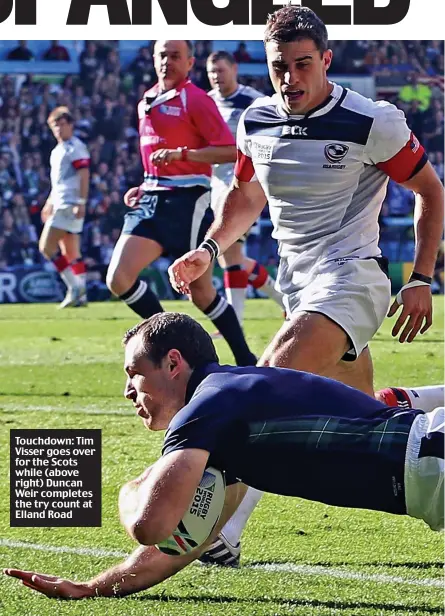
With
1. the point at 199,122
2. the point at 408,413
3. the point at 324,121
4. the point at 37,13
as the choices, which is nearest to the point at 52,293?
the point at 199,122

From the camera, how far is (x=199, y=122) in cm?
849

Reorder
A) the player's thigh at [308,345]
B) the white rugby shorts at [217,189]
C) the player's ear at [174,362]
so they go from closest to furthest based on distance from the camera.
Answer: the player's ear at [174,362] → the player's thigh at [308,345] → the white rugby shorts at [217,189]

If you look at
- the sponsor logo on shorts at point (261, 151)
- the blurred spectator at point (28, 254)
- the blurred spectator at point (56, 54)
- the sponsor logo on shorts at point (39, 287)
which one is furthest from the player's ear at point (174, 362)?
the blurred spectator at point (56, 54)

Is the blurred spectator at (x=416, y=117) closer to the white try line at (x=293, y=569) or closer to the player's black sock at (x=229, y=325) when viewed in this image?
the player's black sock at (x=229, y=325)

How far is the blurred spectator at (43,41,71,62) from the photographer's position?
2322cm

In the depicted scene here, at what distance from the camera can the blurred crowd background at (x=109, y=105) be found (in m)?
21.1

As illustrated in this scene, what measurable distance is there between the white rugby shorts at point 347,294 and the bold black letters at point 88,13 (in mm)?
1626

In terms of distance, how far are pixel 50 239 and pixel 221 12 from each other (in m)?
10.1

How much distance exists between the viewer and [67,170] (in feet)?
52.6

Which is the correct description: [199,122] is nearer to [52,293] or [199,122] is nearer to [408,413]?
[408,413]

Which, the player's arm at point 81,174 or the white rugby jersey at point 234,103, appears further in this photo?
the player's arm at point 81,174

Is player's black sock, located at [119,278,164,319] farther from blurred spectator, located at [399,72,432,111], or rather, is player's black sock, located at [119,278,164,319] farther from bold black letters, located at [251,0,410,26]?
blurred spectator, located at [399,72,432,111]

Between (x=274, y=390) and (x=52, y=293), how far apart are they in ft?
52.4

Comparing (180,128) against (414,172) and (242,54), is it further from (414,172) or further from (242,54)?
(242,54)
